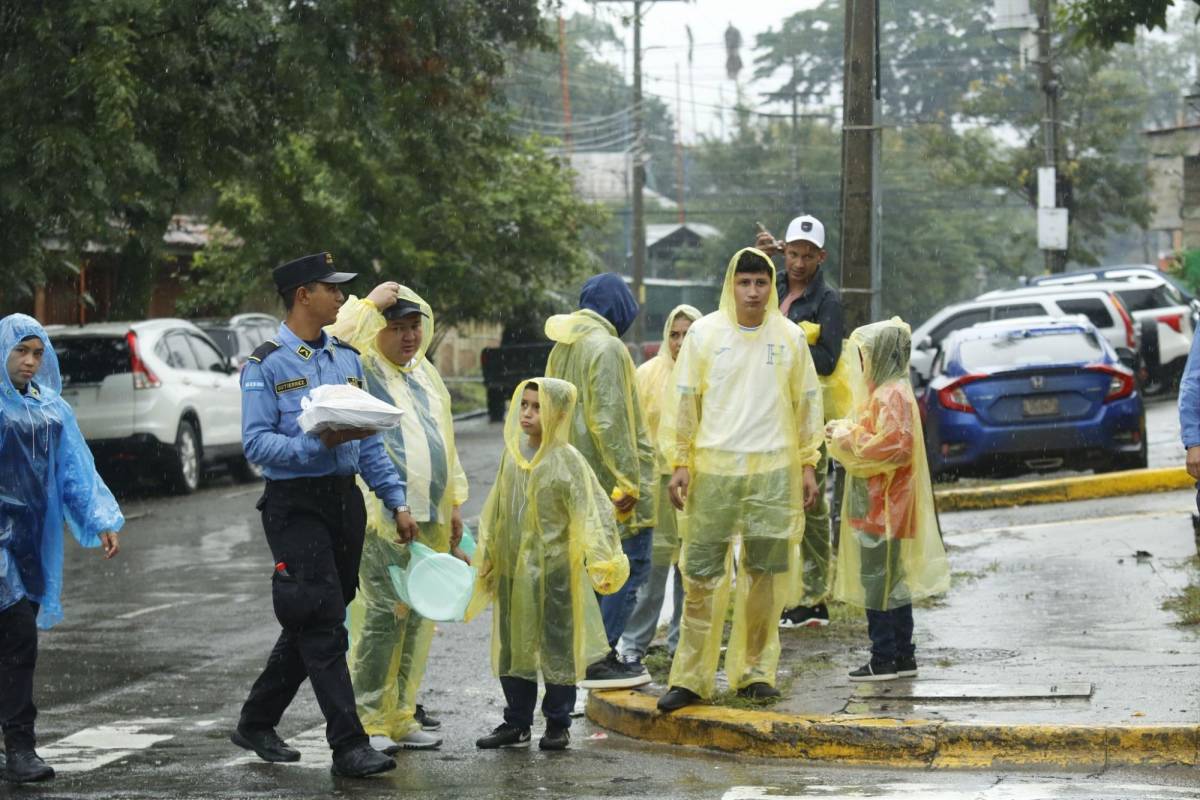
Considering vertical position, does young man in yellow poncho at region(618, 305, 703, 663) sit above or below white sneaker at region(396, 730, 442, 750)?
above

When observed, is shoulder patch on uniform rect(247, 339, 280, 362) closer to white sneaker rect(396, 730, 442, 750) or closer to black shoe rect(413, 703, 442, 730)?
white sneaker rect(396, 730, 442, 750)

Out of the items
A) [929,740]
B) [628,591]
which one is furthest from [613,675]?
[929,740]

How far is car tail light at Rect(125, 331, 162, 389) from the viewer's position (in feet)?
63.5

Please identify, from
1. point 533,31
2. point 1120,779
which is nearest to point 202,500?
point 533,31

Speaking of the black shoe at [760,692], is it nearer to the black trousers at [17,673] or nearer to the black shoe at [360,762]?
the black shoe at [360,762]

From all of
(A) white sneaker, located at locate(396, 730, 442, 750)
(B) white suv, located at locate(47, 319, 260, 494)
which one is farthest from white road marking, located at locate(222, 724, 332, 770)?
(B) white suv, located at locate(47, 319, 260, 494)

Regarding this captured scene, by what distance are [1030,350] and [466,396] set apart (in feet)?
93.5

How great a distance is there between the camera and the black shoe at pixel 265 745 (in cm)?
722

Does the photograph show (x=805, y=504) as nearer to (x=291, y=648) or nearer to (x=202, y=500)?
(x=291, y=648)

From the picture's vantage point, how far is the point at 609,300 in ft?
27.9

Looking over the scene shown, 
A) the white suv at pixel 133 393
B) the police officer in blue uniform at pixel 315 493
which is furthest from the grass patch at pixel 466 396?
the police officer in blue uniform at pixel 315 493

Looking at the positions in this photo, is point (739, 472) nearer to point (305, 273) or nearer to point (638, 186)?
point (305, 273)

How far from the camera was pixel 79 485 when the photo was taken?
7488mm

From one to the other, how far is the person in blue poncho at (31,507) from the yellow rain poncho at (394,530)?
1004 mm
